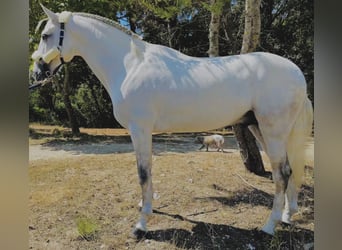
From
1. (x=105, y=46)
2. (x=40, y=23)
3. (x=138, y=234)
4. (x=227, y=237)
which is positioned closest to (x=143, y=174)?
(x=138, y=234)

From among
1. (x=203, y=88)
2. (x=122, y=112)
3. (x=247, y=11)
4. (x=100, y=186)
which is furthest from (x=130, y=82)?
(x=247, y=11)

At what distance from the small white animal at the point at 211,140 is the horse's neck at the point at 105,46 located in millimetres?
496

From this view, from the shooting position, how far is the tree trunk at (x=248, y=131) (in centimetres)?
189

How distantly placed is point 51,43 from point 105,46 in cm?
24

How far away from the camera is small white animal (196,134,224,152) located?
6.24ft

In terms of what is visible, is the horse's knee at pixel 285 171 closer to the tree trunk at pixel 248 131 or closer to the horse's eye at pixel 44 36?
the tree trunk at pixel 248 131

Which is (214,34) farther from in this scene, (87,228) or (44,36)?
(87,228)

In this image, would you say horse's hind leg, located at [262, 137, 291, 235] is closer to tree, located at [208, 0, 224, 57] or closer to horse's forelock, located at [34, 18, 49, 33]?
tree, located at [208, 0, 224, 57]

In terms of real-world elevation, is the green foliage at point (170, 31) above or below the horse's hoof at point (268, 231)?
above

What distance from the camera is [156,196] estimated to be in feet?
6.02

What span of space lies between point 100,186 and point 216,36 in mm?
907

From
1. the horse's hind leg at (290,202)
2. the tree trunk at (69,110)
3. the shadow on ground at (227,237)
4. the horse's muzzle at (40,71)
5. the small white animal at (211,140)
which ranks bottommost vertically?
the shadow on ground at (227,237)

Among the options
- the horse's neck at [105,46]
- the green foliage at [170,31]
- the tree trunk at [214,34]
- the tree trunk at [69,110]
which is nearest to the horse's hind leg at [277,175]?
the green foliage at [170,31]
